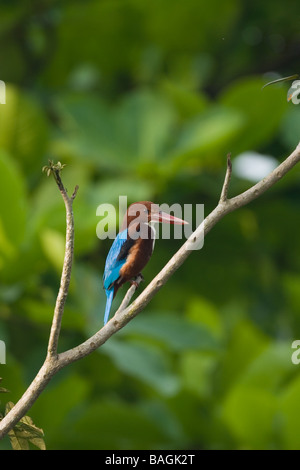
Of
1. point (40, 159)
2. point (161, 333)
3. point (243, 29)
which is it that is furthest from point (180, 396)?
point (243, 29)

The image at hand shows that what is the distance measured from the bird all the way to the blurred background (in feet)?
0.32

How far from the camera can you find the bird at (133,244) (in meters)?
0.33

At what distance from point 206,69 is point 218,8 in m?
0.37

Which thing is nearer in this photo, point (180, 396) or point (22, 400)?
point (22, 400)

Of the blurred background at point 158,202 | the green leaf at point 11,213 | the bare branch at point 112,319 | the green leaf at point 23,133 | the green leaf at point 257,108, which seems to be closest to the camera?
the bare branch at point 112,319

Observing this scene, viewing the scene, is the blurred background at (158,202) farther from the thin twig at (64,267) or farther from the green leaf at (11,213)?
the thin twig at (64,267)

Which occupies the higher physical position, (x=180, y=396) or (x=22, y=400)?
(x=180, y=396)

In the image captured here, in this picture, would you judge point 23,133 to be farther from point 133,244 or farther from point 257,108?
point 133,244

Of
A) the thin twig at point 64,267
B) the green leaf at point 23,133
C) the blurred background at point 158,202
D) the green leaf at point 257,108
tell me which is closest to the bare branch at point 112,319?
the thin twig at point 64,267

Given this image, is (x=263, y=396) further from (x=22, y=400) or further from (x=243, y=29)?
(x=243, y=29)

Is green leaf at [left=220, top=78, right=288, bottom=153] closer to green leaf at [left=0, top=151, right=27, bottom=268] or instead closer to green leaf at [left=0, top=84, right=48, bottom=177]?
green leaf at [left=0, top=84, right=48, bottom=177]

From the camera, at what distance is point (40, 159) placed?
861mm

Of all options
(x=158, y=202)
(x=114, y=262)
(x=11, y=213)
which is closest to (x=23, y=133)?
(x=158, y=202)

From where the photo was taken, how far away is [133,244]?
1.12ft
